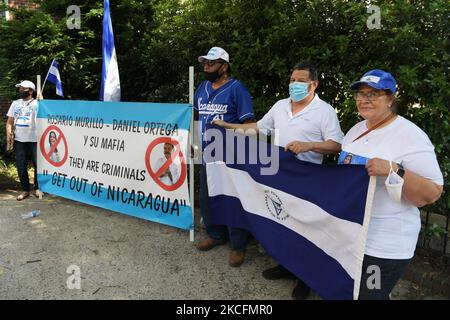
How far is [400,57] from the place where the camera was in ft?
11.3

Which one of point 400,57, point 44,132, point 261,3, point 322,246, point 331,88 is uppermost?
point 261,3

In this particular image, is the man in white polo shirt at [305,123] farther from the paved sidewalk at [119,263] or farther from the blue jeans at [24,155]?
the blue jeans at [24,155]

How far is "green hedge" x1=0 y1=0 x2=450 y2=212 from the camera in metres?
3.20

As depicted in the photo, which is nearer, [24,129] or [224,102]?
[224,102]

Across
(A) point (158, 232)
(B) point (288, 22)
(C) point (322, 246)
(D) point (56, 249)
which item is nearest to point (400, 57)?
(B) point (288, 22)

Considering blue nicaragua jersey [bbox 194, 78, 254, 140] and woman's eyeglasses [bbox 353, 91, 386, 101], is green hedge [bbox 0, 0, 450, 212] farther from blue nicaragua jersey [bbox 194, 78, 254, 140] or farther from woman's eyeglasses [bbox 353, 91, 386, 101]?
woman's eyeglasses [bbox 353, 91, 386, 101]

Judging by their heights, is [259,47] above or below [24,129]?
above

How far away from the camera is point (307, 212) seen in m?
2.67

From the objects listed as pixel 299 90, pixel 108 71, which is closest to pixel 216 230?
pixel 299 90

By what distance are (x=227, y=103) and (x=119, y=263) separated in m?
1.85

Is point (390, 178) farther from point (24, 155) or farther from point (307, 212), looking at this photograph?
point (24, 155)

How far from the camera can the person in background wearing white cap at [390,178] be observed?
189 centimetres

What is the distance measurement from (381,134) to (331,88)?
2.01 metres
